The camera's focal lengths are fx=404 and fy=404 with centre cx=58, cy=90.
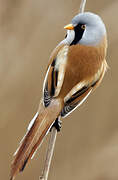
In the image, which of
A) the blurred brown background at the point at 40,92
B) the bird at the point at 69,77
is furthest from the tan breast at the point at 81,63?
the blurred brown background at the point at 40,92

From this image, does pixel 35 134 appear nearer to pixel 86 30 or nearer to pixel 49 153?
pixel 49 153

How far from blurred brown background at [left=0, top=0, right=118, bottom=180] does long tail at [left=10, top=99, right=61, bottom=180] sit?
0.54 metres

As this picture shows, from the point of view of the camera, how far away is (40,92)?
153cm

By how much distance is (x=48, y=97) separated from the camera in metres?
1.02

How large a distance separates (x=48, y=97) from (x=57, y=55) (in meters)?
0.11

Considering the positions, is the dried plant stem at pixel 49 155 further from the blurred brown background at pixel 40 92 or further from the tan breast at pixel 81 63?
the blurred brown background at pixel 40 92

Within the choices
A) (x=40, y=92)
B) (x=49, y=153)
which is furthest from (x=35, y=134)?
(x=40, y=92)

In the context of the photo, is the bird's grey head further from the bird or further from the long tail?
the long tail

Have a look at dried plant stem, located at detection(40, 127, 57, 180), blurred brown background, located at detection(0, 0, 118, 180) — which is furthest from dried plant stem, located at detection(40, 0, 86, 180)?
blurred brown background, located at detection(0, 0, 118, 180)

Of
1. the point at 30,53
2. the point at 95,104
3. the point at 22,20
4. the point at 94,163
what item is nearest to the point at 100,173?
the point at 94,163

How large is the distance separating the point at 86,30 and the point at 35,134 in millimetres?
272

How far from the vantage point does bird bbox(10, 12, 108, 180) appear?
97 cm

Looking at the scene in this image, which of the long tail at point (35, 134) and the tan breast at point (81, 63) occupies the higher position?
the tan breast at point (81, 63)

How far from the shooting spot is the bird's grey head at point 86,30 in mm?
905
